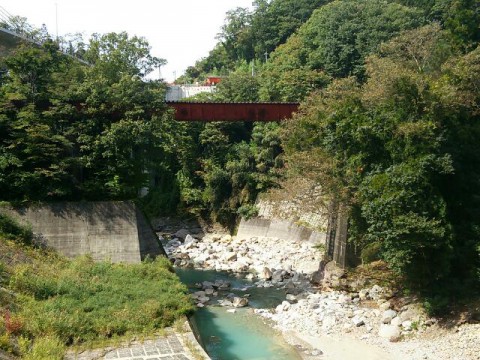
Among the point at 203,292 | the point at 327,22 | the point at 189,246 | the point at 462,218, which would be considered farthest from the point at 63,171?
the point at 327,22

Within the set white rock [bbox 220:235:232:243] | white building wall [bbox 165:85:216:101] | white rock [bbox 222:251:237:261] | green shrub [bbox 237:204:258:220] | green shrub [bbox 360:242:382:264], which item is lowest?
white rock [bbox 222:251:237:261]

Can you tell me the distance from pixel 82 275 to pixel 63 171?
622 centimetres

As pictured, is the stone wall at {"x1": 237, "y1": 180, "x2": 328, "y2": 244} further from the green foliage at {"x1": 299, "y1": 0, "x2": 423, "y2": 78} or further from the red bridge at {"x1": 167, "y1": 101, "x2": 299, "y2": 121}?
the green foliage at {"x1": 299, "y1": 0, "x2": 423, "y2": 78}

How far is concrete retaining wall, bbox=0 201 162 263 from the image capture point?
902 inches

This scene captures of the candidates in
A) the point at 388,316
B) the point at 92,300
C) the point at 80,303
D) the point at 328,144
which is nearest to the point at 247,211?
the point at 328,144

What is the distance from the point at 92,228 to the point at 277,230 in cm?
1530

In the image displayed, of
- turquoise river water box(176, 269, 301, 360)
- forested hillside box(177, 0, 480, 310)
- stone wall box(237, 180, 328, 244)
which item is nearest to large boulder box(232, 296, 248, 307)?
turquoise river water box(176, 269, 301, 360)

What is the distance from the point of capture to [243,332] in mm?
20172

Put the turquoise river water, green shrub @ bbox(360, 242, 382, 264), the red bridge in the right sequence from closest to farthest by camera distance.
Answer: the turquoise river water < green shrub @ bbox(360, 242, 382, 264) < the red bridge

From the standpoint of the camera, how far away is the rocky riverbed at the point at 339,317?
17.5m

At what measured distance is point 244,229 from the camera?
1481 inches

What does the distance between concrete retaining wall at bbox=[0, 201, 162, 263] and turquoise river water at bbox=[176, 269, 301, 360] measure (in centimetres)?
448

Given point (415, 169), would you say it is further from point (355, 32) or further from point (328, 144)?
point (355, 32)

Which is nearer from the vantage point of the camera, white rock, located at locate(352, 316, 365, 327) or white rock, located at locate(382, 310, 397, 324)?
white rock, located at locate(382, 310, 397, 324)
